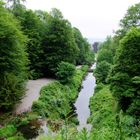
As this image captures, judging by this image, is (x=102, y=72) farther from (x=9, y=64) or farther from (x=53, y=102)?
(x=9, y=64)

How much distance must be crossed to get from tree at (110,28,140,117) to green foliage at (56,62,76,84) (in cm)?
1880

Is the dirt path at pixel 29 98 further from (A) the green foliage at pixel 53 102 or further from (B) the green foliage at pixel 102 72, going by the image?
(B) the green foliage at pixel 102 72

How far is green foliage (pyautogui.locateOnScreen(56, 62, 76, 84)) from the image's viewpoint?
43.8 meters

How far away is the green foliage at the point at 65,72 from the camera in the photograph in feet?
144

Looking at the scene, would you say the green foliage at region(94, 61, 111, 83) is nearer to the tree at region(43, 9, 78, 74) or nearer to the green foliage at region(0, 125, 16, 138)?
the tree at region(43, 9, 78, 74)

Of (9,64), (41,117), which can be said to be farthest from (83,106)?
Result: (9,64)

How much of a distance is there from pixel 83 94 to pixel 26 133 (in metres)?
22.6

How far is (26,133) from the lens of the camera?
23391 mm

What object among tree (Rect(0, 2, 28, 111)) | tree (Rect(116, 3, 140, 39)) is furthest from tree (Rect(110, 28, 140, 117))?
tree (Rect(116, 3, 140, 39))

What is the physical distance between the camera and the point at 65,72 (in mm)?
43875

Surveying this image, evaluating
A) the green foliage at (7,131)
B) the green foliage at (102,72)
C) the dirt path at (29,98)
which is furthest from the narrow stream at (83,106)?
the green foliage at (7,131)

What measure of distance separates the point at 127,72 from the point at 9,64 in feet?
35.4

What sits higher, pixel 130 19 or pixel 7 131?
pixel 130 19

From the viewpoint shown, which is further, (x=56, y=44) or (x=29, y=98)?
(x=56, y=44)
